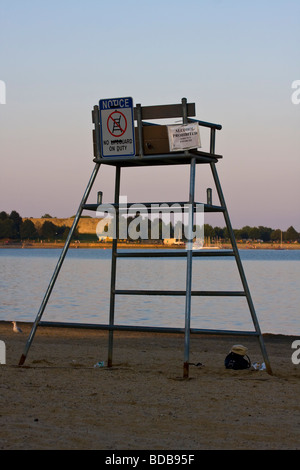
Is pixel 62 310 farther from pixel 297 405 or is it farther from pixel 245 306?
pixel 297 405

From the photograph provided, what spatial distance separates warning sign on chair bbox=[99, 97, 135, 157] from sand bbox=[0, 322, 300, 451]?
2.82 meters

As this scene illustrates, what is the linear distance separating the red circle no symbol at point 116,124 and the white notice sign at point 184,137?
0.64 meters

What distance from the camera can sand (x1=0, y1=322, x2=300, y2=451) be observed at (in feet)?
21.4

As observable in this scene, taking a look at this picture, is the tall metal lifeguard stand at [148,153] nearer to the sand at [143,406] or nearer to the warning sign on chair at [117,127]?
the warning sign on chair at [117,127]

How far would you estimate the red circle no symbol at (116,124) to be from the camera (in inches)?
391

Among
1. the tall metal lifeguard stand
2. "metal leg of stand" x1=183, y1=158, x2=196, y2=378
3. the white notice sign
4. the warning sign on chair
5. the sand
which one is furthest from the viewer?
the warning sign on chair

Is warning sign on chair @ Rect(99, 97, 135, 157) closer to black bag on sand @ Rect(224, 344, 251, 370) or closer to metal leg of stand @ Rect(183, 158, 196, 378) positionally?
metal leg of stand @ Rect(183, 158, 196, 378)

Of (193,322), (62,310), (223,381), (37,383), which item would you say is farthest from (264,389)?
(62,310)

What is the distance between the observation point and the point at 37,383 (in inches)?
354

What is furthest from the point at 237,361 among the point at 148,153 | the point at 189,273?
the point at 148,153

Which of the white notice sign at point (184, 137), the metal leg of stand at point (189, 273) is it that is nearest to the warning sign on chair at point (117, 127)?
the white notice sign at point (184, 137)

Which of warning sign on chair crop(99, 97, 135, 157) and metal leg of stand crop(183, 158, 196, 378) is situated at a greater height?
warning sign on chair crop(99, 97, 135, 157)

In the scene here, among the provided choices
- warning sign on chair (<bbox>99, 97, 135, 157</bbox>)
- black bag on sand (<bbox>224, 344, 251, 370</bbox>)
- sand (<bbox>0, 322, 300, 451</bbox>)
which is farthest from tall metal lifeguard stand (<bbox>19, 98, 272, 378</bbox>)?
black bag on sand (<bbox>224, 344, 251, 370</bbox>)
